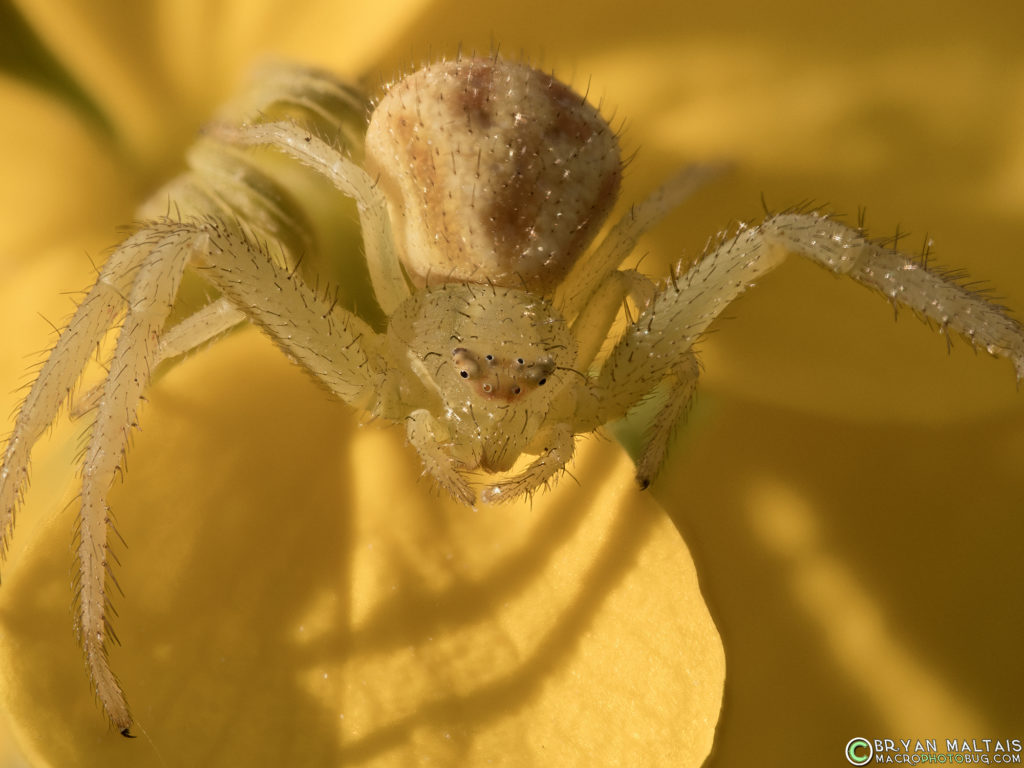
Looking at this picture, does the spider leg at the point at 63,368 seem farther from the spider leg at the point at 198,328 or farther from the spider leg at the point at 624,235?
the spider leg at the point at 624,235

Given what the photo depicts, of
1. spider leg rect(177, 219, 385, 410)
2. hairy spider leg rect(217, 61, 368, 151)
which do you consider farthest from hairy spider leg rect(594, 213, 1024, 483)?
hairy spider leg rect(217, 61, 368, 151)

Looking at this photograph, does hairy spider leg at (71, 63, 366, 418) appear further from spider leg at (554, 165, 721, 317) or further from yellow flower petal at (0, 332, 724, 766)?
spider leg at (554, 165, 721, 317)

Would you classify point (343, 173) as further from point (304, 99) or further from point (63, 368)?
point (63, 368)

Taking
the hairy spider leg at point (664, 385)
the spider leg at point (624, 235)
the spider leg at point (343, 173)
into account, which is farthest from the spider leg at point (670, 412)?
the spider leg at point (343, 173)

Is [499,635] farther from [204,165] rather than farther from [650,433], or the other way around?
[204,165]

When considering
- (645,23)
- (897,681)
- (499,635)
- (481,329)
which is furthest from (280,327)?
(897,681)

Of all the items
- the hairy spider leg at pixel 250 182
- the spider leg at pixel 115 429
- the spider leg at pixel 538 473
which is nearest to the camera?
the spider leg at pixel 115 429
